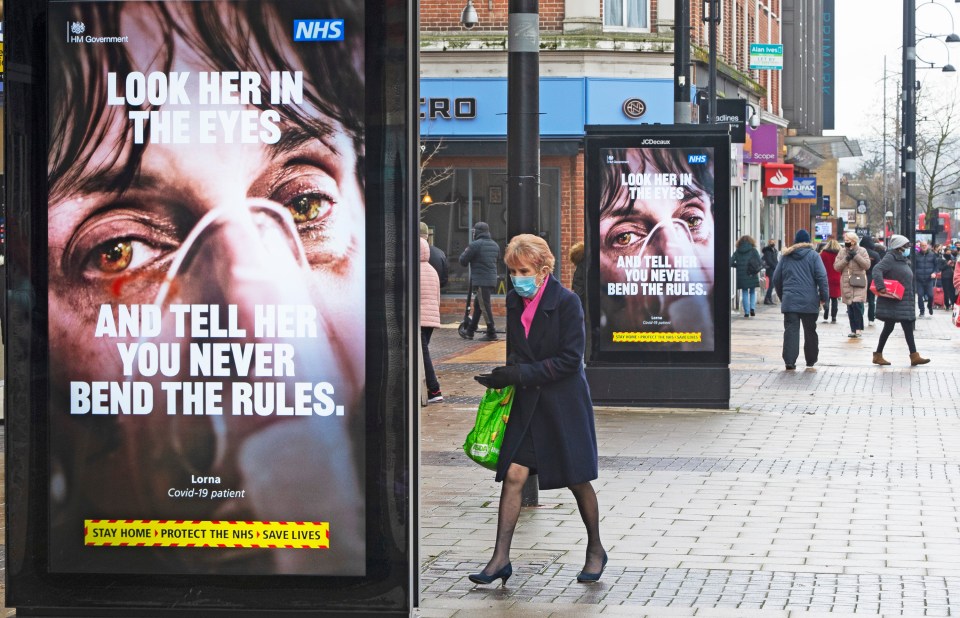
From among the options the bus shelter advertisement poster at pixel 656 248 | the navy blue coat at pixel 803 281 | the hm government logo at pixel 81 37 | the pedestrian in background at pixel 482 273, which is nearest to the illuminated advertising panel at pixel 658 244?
the bus shelter advertisement poster at pixel 656 248

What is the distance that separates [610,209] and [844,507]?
5.71 meters

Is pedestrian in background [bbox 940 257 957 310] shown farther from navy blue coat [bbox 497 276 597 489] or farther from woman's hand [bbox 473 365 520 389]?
woman's hand [bbox 473 365 520 389]

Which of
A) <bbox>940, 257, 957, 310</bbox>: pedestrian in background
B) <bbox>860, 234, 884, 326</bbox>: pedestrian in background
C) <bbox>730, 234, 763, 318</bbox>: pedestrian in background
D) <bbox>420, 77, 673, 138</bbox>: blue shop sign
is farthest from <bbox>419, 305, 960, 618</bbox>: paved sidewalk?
<bbox>940, 257, 957, 310</bbox>: pedestrian in background

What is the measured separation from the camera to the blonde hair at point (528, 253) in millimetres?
6895

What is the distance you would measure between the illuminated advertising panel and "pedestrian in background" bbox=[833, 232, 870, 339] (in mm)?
11349

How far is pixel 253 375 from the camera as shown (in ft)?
18.0

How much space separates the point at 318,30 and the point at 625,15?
1006 inches

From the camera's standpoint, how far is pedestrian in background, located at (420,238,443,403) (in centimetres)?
1477

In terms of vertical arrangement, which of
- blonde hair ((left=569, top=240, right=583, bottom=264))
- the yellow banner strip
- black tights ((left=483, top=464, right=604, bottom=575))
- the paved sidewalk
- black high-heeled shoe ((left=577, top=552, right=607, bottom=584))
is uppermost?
blonde hair ((left=569, top=240, right=583, bottom=264))

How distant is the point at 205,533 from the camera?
5.52m

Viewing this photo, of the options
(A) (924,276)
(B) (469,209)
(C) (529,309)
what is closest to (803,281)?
(B) (469,209)

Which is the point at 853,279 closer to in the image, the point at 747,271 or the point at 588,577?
the point at 747,271

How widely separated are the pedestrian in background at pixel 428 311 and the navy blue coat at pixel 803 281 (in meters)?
5.66

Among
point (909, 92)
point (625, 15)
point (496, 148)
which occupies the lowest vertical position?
point (496, 148)
